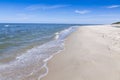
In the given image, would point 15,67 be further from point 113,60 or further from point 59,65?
point 113,60

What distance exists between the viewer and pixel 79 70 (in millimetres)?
6340

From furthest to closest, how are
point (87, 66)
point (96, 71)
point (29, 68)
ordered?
1. point (29, 68)
2. point (87, 66)
3. point (96, 71)

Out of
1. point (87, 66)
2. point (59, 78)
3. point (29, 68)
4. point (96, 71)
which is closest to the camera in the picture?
point (59, 78)

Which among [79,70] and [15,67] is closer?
[79,70]

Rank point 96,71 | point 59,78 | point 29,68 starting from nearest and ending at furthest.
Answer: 1. point 59,78
2. point 96,71
3. point 29,68

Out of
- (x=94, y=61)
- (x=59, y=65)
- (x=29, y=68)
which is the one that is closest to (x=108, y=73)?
(x=94, y=61)

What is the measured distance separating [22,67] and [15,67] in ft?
1.15

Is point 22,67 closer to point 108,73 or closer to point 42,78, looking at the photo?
point 42,78

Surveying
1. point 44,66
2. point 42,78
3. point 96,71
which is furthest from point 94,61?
point 42,78

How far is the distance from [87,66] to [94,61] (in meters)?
0.88

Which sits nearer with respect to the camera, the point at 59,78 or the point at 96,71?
the point at 59,78

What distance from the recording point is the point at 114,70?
6.09 metres

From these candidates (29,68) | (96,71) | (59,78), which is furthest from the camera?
(29,68)

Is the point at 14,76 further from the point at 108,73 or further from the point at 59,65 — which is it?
the point at 108,73
